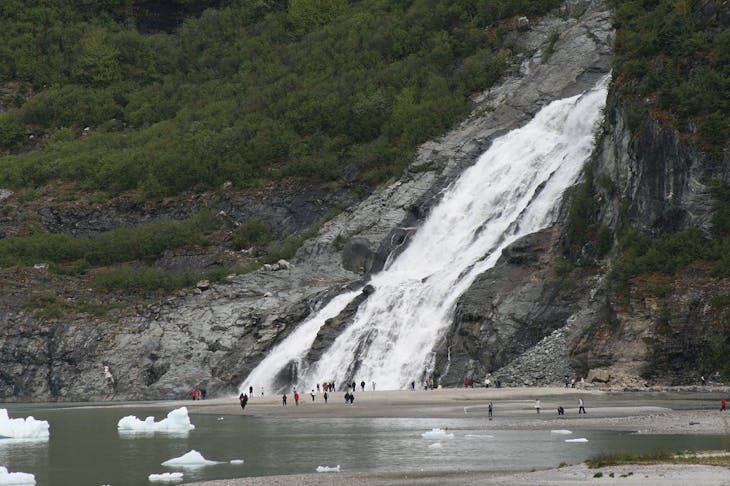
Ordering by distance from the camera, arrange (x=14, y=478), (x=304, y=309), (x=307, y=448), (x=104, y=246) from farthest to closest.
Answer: (x=104, y=246)
(x=304, y=309)
(x=307, y=448)
(x=14, y=478)

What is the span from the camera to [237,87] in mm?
141750

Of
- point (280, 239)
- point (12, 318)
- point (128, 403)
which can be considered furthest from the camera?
point (280, 239)

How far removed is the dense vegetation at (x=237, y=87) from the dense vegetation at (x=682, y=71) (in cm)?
2978

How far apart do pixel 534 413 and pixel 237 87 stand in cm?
8874

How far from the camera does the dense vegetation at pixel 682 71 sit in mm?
76625

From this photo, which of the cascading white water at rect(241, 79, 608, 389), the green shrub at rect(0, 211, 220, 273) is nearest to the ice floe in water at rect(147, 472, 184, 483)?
the cascading white water at rect(241, 79, 608, 389)

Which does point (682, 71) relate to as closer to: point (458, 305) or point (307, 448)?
point (458, 305)

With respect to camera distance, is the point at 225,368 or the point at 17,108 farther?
the point at 17,108

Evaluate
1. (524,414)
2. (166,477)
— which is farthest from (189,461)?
(524,414)

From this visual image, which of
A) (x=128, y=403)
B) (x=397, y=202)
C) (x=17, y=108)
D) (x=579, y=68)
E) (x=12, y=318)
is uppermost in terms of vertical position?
(x=17, y=108)

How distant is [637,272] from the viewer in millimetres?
73188

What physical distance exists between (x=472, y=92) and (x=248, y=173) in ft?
71.7

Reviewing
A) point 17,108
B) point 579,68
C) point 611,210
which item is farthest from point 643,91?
point 17,108

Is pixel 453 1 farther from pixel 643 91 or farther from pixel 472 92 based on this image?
pixel 643 91
